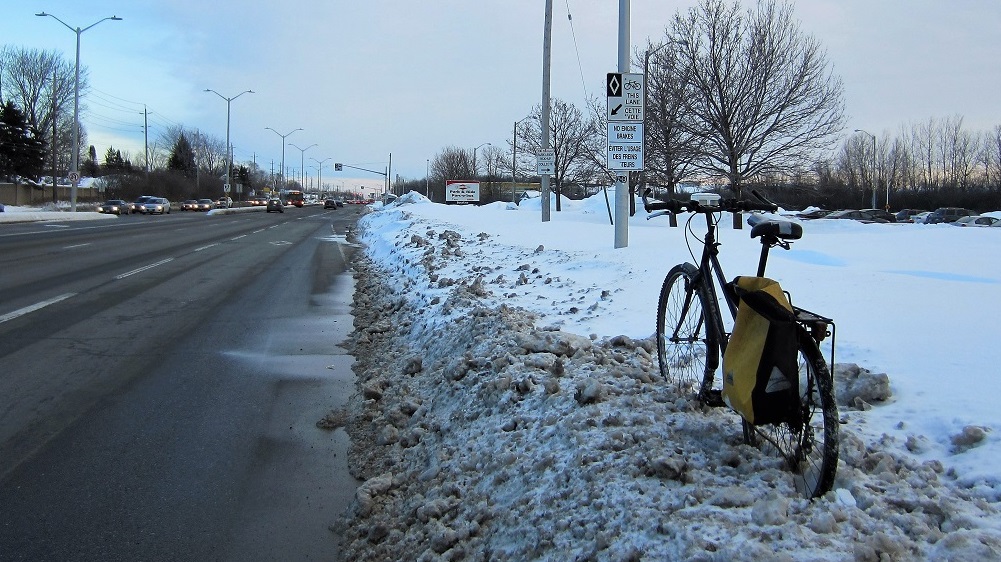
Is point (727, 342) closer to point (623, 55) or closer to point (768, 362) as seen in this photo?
point (768, 362)

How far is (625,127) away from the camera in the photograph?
12039mm

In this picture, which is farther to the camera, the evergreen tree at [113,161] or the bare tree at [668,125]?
the evergreen tree at [113,161]

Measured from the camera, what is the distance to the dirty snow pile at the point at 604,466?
2521 millimetres

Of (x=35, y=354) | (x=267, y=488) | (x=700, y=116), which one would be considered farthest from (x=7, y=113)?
(x=267, y=488)

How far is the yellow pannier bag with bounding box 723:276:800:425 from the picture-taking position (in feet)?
9.07

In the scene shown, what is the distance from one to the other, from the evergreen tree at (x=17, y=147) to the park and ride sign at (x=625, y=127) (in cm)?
6982

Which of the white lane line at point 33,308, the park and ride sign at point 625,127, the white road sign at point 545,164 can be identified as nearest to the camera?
the white lane line at point 33,308

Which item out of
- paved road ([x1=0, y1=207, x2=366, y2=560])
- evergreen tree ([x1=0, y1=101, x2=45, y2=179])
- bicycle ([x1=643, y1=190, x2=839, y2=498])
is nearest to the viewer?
bicycle ([x1=643, y1=190, x2=839, y2=498])

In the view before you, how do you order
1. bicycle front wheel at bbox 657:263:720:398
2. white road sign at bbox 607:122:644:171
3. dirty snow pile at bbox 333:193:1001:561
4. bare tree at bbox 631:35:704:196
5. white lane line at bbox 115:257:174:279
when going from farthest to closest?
1. bare tree at bbox 631:35:704:196
2. white lane line at bbox 115:257:174:279
3. white road sign at bbox 607:122:644:171
4. bicycle front wheel at bbox 657:263:720:398
5. dirty snow pile at bbox 333:193:1001:561

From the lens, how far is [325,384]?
6355 mm

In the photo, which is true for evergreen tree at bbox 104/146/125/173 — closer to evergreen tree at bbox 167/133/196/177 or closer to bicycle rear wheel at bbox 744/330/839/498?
evergreen tree at bbox 167/133/196/177

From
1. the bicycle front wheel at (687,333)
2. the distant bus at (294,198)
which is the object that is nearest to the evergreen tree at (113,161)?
the distant bus at (294,198)

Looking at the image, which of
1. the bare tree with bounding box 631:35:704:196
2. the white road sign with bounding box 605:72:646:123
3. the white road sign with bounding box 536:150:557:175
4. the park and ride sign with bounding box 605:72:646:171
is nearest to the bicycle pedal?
the park and ride sign with bounding box 605:72:646:171

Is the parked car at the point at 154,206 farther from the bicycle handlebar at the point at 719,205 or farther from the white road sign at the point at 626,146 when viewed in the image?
the bicycle handlebar at the point at 719,205
